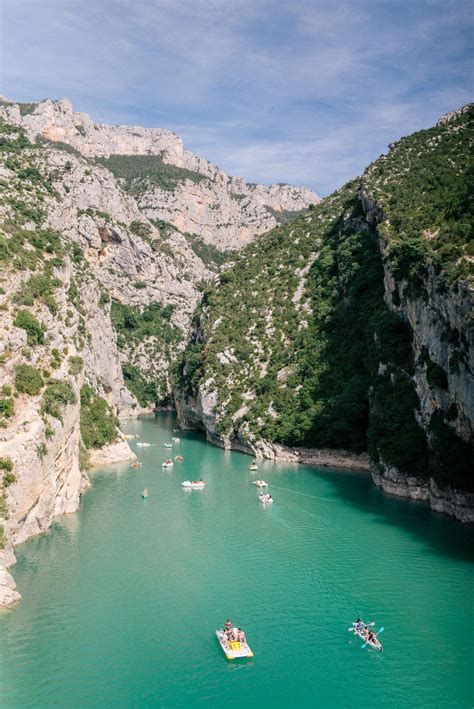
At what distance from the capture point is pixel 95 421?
6334 cm

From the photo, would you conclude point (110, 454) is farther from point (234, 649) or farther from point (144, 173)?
point (144, 173)

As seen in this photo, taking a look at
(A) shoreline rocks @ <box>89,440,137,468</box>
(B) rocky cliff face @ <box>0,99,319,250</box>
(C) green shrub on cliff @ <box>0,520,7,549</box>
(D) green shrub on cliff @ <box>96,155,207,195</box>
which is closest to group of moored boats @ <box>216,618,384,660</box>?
(C) green shrub on cliff @ <box>0,520,7,549</box>

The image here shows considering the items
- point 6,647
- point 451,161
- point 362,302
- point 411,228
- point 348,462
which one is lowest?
point 6,647

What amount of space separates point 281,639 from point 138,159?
191 m

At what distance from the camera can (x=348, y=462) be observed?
62750mm

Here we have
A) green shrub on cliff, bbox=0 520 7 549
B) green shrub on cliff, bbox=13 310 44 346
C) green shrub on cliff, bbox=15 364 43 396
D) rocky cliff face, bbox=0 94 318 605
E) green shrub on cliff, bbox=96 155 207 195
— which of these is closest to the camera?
green shrub on cliff, bbox=0 520 7 549

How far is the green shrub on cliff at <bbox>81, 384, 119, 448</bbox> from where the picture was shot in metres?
61.4

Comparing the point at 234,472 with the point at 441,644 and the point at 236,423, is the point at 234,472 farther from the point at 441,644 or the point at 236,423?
the point at 441,644

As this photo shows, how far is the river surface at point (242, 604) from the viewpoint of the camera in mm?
22750

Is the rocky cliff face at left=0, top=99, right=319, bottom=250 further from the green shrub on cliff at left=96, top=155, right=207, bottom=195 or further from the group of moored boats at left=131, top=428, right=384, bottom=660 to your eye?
the group of moored boats at left=131, top=428, right=384, bottom=660

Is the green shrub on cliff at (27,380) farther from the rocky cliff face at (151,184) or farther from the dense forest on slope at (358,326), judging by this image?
the rocky cliff face at (151,184)

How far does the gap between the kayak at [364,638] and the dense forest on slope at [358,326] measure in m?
17.2

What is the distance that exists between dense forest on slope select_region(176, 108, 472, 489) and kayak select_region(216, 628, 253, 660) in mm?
21846

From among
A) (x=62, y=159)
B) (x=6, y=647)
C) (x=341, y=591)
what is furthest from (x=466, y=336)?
(x=62, y=159)
